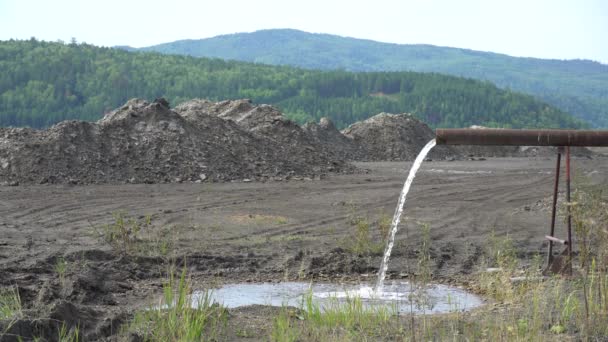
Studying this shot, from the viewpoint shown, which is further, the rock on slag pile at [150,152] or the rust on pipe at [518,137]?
the rock on slag pile at [150,152]

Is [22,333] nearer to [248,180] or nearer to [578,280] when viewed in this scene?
[578,280]

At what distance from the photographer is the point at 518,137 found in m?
8.09

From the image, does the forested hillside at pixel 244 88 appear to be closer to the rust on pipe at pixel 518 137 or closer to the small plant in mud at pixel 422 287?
the small plant in mud at pixel 422 287

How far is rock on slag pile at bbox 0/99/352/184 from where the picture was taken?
883 inches

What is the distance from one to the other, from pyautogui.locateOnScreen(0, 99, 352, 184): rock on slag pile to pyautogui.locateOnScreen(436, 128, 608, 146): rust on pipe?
50.6ft

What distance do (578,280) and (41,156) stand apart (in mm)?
17323

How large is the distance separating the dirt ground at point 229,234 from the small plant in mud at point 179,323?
9.4 inches

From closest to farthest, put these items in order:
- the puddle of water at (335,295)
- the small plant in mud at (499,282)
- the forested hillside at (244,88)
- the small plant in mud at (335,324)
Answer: the small plant in mud at (335,324)
the small plant in mud at (499,282)
the puddle of water at (335,295)
the forested hillside at (244,88)

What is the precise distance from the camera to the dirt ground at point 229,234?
27.0 ft

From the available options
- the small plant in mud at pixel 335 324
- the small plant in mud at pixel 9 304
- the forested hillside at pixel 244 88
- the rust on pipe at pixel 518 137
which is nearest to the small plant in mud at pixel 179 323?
the small plant in mud at pixel 335 324

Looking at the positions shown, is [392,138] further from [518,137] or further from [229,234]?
[518,137]

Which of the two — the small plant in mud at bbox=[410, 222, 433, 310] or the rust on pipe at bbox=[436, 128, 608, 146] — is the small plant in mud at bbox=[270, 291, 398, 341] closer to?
the small plant in mud at bbox=[410, 222, 433, 310]

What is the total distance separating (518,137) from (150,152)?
1680 cm

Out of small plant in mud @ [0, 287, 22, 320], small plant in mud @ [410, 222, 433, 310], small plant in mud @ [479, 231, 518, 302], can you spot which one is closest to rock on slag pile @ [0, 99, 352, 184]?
small plant in mud @ [410, 222, 433, 310]
